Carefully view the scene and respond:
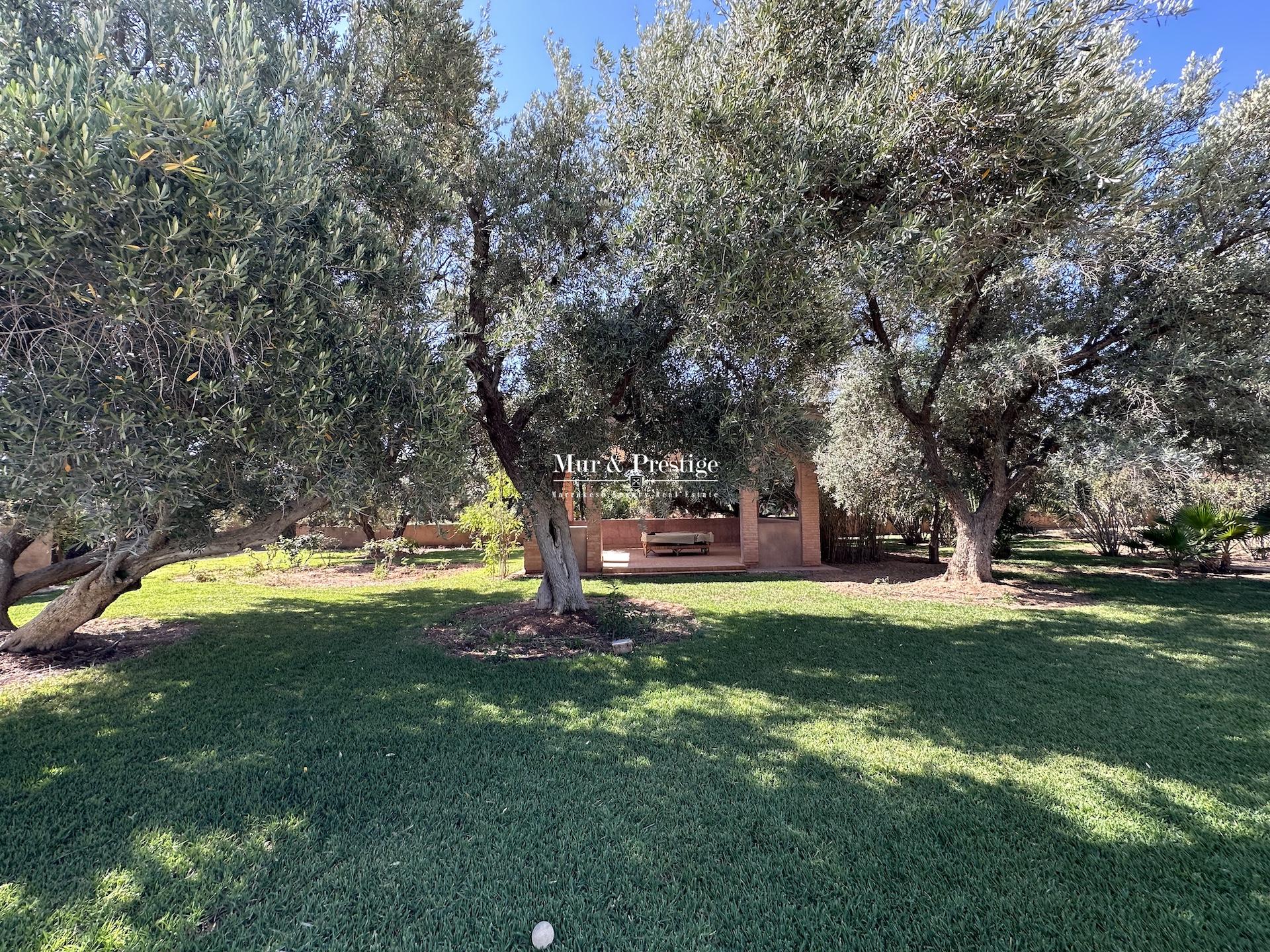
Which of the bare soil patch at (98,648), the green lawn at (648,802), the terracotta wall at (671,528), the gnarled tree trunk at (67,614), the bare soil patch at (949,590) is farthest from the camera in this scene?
the terracotta wall at (671,528)

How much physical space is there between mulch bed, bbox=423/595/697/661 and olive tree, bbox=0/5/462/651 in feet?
10.5

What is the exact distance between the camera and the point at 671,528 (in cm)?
1817

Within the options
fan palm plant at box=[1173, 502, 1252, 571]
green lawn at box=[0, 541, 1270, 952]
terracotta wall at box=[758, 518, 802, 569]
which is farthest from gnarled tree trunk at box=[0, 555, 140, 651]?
fan palm plant at box=[1173, 502, 1252, 571]

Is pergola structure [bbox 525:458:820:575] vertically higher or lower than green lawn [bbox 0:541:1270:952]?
higher

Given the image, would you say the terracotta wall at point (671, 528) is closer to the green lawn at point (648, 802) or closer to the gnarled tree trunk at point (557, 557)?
the gnarled tree trunk at point (557, 557)

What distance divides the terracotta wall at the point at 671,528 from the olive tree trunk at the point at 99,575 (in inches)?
485

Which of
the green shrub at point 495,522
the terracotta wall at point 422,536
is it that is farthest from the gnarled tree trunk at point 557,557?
the terracotta wall at point 422,536

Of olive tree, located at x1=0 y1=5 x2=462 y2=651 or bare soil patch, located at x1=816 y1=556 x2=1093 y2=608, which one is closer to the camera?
olive tree, located at x1=0 y1=5 x2=462 y2=651

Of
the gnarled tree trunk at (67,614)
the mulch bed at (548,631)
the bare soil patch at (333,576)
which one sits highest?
the gnarled tree trunk at (67,614)

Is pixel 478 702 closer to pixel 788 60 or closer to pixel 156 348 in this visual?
pixel 156 348

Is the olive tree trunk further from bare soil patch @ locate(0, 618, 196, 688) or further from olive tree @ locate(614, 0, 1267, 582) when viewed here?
olive tree @ locate(614, 0, 1267, 582)

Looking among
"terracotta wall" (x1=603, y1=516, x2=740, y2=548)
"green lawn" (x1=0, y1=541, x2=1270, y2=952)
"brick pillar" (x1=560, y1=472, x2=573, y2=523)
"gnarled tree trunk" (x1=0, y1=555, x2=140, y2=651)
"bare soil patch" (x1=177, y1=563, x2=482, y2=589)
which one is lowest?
"green lawn" (x1=0, y1=541, x2=1270, y2=952)

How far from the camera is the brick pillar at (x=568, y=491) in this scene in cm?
793

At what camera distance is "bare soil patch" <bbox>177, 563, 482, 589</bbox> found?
1302 centimetres
